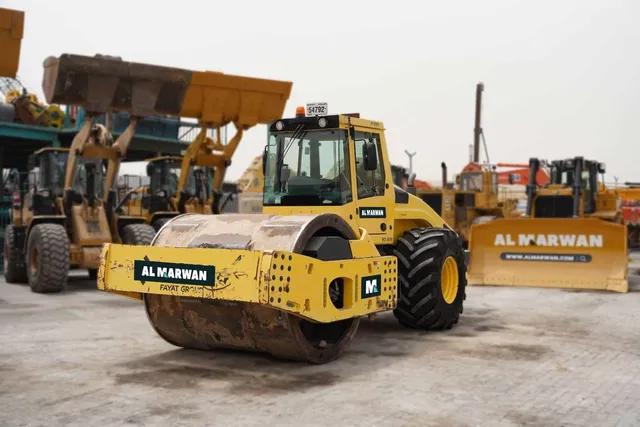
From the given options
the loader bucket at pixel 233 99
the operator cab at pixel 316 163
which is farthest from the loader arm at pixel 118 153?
the operator cab at pixel 316 163

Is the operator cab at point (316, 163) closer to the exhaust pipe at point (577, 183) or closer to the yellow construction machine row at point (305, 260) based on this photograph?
the yellow construction machine row at point (305, 260)

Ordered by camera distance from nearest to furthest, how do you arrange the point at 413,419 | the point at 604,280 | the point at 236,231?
the point at 413,419 < the point at 236,231 < the point at 604,280

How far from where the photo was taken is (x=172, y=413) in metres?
5.58

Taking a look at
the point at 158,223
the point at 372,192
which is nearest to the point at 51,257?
the point at 158,223

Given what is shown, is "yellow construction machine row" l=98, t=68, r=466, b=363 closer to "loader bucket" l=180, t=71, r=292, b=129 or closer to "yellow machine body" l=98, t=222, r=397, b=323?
"yellow machine body" l=98, t=222, r=397, b=323

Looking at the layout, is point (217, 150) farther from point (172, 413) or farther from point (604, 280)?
point (172, 413)

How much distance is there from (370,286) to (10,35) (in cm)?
690

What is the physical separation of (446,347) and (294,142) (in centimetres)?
286

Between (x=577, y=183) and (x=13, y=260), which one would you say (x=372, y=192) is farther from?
(x=577, y=183)

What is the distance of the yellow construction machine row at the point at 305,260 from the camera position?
6.59 m

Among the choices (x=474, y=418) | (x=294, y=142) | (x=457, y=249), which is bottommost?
(x=474, y=418)

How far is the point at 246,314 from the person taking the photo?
273 inches

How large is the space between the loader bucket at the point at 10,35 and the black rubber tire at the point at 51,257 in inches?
135

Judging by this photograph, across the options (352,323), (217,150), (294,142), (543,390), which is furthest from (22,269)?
(543,390)
